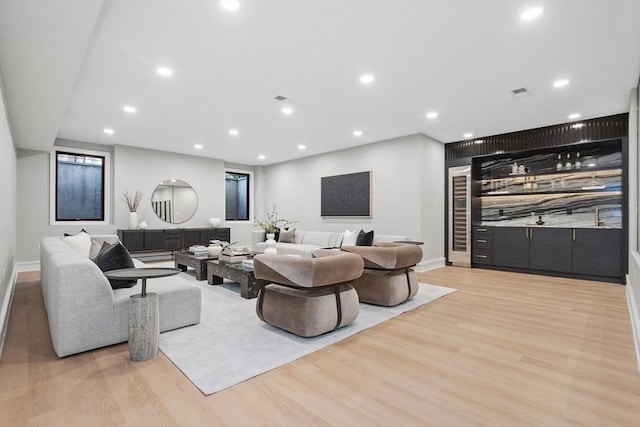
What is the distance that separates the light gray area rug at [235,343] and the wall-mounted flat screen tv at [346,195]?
11.3 ft

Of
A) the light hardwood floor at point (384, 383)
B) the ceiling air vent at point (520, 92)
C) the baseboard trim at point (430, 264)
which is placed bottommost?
the light hardwood floor at point (384, 383)

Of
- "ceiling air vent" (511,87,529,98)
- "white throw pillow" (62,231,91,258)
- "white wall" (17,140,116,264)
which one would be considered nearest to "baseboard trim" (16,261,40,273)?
"white wall" (17,140,116,264)

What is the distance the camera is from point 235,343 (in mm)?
2648

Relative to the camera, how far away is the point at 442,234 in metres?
6.82

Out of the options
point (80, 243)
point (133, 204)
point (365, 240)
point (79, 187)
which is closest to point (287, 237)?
point (365, 240)

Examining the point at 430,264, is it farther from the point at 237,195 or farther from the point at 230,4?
the point at 237,195

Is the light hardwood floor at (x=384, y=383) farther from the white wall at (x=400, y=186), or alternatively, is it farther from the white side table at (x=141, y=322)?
the white wall at (x=400, y=186)

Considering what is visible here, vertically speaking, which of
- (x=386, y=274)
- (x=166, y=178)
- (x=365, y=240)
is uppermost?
(x=166, y=178)

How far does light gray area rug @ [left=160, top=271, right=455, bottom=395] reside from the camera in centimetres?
215

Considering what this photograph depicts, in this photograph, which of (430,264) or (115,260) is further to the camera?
(430,264)

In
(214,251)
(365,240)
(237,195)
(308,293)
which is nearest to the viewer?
(308,293)

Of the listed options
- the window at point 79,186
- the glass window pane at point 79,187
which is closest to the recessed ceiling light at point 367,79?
the window at point 79,186

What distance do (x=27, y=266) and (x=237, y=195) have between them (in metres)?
4.99

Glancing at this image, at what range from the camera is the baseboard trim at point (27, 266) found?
6.03m
